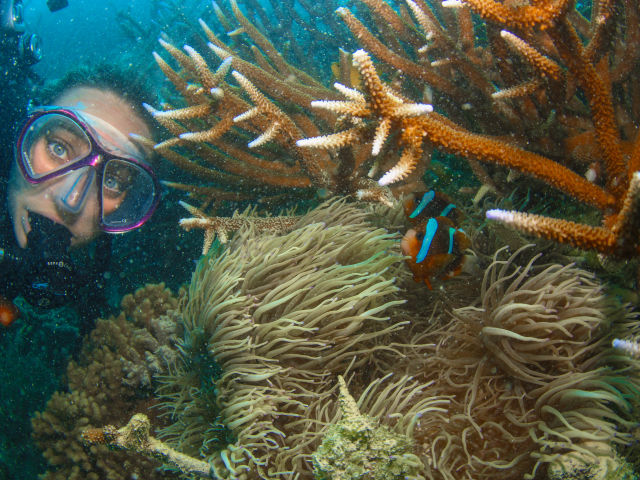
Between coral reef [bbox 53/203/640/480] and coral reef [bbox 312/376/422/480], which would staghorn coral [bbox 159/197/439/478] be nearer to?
coral reef [bbox 53/203/640/480]

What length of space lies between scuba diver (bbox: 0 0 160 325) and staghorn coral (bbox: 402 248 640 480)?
10.3 ft

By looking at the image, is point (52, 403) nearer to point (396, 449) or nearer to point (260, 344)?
point (260, 344)

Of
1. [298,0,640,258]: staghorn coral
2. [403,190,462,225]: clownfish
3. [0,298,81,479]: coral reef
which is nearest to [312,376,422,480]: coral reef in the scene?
[298,0,640,258]: staghorn coral

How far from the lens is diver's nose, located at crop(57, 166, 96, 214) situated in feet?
10.9

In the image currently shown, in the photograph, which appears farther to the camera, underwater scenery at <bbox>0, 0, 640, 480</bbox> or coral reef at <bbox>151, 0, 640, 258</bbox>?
coral reef at <bbox>151, 0, 640, 258</bbox>

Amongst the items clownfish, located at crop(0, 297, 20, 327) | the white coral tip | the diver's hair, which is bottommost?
the white coral tip

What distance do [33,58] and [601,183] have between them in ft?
26.1

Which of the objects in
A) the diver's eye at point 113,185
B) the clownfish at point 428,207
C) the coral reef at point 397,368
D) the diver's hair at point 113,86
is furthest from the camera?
the diver's hair at point 113,86

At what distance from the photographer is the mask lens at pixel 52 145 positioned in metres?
3.23

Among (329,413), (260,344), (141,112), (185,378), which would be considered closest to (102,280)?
(141,112)

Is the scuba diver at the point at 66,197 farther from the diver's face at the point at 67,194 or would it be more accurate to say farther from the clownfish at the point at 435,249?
the clownfish at the point at 435,249

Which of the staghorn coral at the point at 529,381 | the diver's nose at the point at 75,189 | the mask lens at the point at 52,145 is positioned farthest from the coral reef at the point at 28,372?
the staghorn coral at the point at 529,381

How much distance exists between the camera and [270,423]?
71.3 inches

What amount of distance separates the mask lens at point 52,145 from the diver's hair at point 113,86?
0.87m
